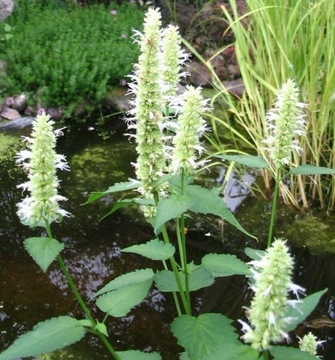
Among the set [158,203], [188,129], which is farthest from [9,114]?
[188,129]

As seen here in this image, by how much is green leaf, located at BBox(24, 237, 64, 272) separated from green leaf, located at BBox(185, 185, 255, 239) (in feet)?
1.04

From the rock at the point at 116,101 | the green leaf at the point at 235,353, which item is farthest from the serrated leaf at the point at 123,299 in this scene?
the rock at the point at 116,101

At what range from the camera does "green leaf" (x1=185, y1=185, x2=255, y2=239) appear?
4.57 feet

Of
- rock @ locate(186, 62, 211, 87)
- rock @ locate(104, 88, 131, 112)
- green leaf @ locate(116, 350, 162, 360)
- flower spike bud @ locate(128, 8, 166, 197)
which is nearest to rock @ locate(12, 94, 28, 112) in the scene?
rock @ locate(104, 88, 131, 112)

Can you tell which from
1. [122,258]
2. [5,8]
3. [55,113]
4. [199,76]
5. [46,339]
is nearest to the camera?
[46,339]

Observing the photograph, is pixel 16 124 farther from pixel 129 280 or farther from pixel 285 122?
pixel 285 122

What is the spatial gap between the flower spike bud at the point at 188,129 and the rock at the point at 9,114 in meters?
3.20

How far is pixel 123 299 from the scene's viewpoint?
1459mm

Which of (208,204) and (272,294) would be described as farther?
(208,204)

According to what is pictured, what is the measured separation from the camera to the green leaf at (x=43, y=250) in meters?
1.30

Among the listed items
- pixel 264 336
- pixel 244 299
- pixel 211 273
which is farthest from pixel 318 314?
pixel 264 336

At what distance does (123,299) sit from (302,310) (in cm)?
48

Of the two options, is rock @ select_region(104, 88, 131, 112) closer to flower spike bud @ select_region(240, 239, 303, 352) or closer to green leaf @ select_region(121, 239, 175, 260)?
green leaf @ select_region(121, 239, 175, 260)

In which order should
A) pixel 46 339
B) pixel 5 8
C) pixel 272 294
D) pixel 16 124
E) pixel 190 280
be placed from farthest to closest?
pixel 5 8 < pixel 16 124 < pixel 190 280 < pixel 46 339 < pixel 272 294
